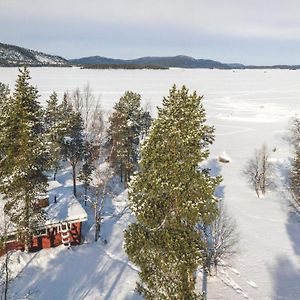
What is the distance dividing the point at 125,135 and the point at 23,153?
63.9ft

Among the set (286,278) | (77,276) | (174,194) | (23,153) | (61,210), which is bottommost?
(286,278)

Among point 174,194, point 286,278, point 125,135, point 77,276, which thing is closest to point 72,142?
point 125,135

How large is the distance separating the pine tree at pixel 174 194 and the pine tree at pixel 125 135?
77.9ft

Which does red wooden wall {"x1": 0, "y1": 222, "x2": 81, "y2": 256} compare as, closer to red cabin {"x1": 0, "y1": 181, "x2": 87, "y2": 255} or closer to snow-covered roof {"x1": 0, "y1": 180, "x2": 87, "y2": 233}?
red cabin {"x1": 0, "y1": 181, "x2": 87, "y2": 255}

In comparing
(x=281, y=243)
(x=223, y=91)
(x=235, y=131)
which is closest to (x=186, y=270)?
(x=281, y=243)

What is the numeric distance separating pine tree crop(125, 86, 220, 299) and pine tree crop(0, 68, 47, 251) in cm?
966

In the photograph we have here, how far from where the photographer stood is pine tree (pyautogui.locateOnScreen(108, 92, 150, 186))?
41.4 m

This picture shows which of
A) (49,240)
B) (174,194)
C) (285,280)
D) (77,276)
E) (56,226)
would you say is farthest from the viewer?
(49,240)

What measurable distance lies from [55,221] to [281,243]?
18.9 metres

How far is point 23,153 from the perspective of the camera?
23.1 m

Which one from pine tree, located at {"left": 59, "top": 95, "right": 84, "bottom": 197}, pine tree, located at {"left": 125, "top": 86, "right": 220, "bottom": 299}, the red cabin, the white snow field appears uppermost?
pine tree, located at {"left": 125, "top": 86, "right": 220, "bottom": 299}

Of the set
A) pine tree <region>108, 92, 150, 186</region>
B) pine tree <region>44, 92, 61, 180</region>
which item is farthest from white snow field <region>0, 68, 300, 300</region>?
pine tree <region>44, 92, 61, 180</region>

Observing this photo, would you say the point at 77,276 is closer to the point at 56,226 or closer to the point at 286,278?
the point at 56,226

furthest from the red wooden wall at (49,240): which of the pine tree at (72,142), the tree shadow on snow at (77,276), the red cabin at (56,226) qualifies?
the pine tree at (72,142)
